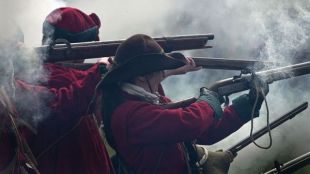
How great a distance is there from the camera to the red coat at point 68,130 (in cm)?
406

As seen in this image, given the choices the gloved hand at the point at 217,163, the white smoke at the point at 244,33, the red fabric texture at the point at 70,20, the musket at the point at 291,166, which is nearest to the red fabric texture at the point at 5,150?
the red fabric texture at the point at 70,20

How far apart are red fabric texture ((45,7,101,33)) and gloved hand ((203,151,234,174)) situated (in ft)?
4.90

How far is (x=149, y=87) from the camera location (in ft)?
13.6

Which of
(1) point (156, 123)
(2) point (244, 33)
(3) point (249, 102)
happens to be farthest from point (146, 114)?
(2) point (244, 33)

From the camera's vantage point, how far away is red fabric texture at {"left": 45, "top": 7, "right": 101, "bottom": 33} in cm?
467

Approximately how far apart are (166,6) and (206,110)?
300 inches

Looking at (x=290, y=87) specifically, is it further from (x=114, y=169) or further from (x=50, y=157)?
(x=50, y=157)

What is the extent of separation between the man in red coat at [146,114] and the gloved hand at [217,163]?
302 millimetres

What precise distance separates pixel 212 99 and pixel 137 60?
653 mm

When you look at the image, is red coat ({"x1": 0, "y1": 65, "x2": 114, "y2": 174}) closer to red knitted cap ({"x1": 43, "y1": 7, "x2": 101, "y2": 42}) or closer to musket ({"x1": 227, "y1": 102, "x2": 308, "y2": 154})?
red knitted cap ({"x1": 43, "y1": 7, "x2": 101, "y2": 42})

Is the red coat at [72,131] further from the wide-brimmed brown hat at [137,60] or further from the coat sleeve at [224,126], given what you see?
the coat sleeve at [224,126]

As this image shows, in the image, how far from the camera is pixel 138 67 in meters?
4.04

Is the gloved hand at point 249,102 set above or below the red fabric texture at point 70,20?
below

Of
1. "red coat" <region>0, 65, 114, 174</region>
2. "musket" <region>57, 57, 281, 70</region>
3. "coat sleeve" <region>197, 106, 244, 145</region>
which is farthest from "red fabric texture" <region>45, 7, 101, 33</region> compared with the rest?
"coat sleeve" <region>197, 106, 244, 145</region>
